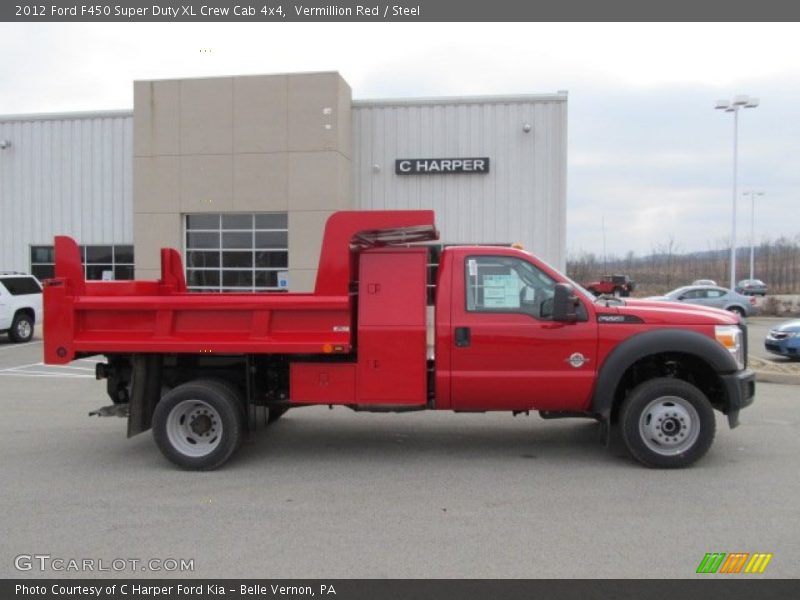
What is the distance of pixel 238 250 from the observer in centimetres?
2092

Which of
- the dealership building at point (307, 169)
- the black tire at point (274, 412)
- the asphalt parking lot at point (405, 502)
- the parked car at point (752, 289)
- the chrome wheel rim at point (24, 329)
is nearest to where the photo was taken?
the asphalt parking lot at point (405, 502)

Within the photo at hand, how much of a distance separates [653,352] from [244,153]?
16402mm

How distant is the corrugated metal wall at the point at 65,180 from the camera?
22375 mm

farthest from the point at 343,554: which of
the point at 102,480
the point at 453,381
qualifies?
the point at 102,480

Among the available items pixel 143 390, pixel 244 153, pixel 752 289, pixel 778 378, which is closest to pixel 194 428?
pixel 143 390

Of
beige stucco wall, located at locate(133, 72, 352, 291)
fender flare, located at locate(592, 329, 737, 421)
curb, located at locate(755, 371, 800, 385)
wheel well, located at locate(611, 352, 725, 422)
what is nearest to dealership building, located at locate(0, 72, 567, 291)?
beige stucco wall, located at locate(133, 72, 352, 291)

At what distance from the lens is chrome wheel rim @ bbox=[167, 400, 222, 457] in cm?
624

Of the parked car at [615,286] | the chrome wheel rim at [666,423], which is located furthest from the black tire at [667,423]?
the parked car at [615,286]

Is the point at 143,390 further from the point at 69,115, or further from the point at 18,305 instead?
the point at 69,115

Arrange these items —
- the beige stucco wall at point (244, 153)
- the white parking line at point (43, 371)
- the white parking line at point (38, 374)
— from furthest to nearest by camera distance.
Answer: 1. the beige stucco wall at point (244, 153)
2. the white parking line at point (43, 371)
3. the white parking line at point (38, 374)

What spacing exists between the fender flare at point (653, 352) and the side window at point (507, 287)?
708mm

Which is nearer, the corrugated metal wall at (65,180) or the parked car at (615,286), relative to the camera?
the parked car at (615,286)

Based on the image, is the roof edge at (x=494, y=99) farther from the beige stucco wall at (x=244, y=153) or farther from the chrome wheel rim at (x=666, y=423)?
the chrome wheel rim at (x=666, y=423)

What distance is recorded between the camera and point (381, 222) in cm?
621
